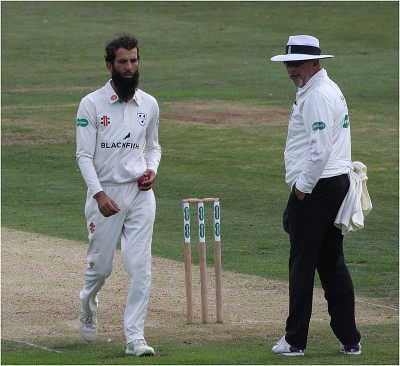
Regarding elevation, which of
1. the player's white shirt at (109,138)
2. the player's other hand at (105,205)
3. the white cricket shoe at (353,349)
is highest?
the player's white shirt at (109,138)

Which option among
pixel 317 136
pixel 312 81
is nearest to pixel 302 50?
pixel 312 81

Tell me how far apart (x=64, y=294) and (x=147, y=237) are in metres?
2.96

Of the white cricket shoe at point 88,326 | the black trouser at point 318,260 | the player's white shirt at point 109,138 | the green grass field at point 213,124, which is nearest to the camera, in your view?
the black trouser at point 318,260

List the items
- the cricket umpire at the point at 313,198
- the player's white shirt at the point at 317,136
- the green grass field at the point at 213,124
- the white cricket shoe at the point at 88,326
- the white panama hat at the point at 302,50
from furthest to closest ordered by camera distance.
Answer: the green grass field at the point at 213,124 < the white cricket shoe at the point at 88,326 < the white panama hat at the point at 302,50 < the cricket umpire at the point at 313,198 < the player's white shirt at the point at 317,136

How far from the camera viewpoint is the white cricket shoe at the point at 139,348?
28.1ft

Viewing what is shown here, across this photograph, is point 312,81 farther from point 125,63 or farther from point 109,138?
point 109,138

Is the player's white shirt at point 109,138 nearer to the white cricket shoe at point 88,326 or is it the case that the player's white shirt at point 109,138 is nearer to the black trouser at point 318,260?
the white cricket shoe at point 88,326

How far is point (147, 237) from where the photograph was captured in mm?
8914

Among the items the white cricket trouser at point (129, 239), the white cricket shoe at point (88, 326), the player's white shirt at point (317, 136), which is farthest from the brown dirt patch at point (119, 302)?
the player's white shirt at point (317, 136)

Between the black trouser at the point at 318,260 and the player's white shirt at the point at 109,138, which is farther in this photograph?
the player's white shirt at the point at 109,138

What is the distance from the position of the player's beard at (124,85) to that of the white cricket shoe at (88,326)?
5.59 ft

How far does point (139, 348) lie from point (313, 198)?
1.61 metres

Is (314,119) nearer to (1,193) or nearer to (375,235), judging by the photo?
(375,235)

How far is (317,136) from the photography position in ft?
27.2
